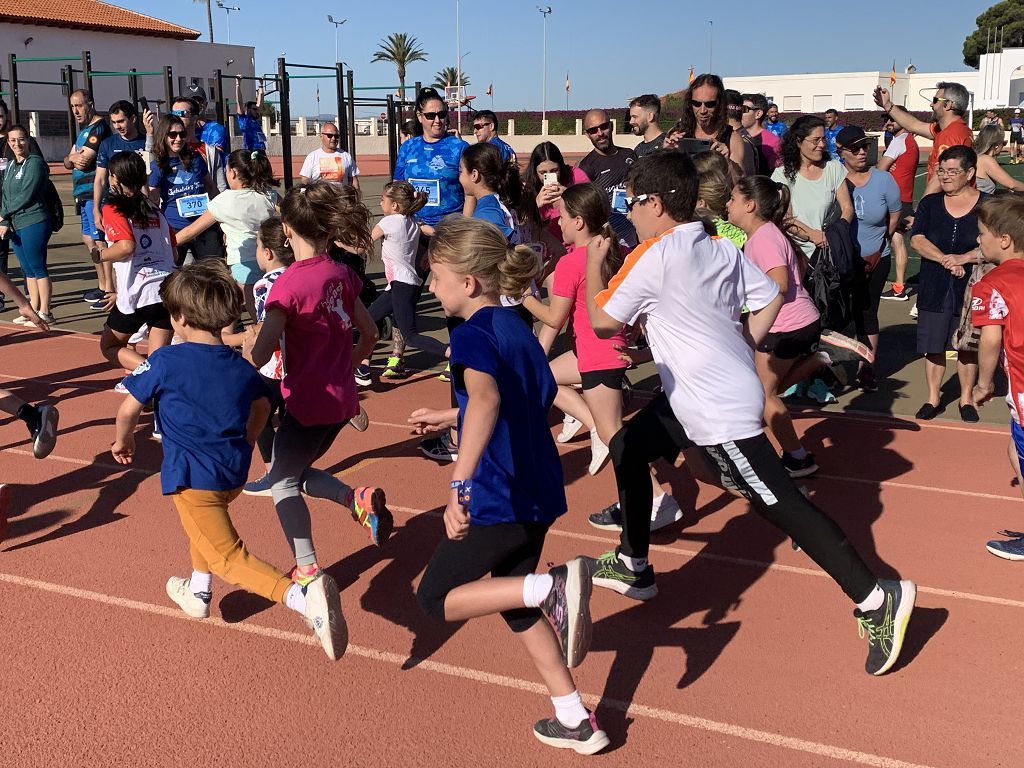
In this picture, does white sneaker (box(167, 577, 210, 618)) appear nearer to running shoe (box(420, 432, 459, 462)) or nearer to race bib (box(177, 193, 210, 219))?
running shoe (box(420, 432, 459, 462))

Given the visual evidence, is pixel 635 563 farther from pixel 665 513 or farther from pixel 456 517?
pixel 456 517

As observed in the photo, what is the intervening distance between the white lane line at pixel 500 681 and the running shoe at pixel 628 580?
2.62 ft

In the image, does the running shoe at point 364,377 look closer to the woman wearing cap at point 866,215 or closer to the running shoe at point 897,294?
the woman wearing cap at point 866,215

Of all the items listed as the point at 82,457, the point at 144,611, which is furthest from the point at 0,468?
the point at 144,611

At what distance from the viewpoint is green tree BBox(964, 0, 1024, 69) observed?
329 feet

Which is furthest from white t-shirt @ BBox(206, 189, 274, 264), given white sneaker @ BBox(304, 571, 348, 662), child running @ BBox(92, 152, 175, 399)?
white sneaker @ BBox(304, 571, 348, 662)

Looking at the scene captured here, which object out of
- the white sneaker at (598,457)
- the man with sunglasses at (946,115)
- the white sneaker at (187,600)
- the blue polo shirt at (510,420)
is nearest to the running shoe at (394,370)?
the white sneaker at (598,457)

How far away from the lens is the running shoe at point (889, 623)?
12.6 ft

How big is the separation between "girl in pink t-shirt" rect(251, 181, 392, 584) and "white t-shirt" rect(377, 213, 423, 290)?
10.3 feet

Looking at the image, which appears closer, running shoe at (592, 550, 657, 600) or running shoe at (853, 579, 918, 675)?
running shoe at (853, 579, 918, 675)

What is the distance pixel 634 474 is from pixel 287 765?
184cm

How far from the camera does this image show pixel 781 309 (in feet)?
19.7

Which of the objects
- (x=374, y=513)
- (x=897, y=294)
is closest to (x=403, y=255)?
(x=374, y=513)

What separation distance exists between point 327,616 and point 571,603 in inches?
39.0
